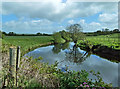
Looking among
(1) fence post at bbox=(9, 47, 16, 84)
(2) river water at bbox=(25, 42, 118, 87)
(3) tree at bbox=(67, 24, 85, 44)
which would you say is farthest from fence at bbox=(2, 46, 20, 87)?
(3) tree at bbox=(67, 24, 85, 44)

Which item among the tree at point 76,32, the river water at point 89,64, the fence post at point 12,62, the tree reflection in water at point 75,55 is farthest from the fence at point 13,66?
the tree at point 76,32

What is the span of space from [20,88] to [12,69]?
627mm

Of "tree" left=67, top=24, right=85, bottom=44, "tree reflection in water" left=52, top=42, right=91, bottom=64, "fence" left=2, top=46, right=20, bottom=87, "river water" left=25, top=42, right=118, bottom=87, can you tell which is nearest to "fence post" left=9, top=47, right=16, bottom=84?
"fence" left=2, top=46, right=20, bottom=87

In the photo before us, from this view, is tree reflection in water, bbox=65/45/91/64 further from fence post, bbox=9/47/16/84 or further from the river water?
fence post, bbox=9/47/16/84

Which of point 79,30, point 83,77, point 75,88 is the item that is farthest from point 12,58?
point 79,30

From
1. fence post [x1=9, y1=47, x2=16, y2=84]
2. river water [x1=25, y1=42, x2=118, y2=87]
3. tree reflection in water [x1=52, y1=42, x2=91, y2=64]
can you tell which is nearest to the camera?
fence post [x1=9, y1=47, x2=16, y2=84]

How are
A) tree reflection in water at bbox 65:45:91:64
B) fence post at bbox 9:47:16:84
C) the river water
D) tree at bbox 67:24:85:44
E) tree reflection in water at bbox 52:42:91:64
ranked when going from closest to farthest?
fence post at bbox 9:47:16:84 < the river water < tree reflection in water at bbox 65:45:91:64 < tree reflection in water at bbox 52:42:91:64 < tree at bbox 67:24:85:44

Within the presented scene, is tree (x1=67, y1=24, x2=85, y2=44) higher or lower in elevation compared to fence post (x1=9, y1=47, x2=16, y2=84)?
higher

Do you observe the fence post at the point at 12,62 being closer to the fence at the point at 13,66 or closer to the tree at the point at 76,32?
the fence at the point at 13,66

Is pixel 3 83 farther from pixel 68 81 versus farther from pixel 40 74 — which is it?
pixel 68 81

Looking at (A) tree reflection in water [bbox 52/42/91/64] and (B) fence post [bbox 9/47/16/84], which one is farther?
(A) tree reflection in water [bbox 52/42/91/64]

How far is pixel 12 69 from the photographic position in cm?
284

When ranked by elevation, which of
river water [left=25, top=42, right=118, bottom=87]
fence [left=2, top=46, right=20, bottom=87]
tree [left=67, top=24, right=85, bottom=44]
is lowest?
river water [left=25, top=42, right=118, bottom=87]

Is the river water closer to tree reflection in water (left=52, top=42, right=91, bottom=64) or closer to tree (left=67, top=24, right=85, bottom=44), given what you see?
tree reflection in water (left=52, top=42, right=91, bottom=64)
